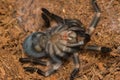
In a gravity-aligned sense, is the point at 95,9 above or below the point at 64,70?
above

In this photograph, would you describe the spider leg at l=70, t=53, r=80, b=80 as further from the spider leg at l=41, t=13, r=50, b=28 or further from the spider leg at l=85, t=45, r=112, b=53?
the spider leg at l=41, t=13, r=50, b=28

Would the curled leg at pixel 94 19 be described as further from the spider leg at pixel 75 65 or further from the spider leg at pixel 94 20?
the spider leg at pixel 75 65

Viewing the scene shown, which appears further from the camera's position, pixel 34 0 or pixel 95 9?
pixel 34 0

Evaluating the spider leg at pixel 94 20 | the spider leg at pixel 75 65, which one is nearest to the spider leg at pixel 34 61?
the spider leg at pixel 75 65

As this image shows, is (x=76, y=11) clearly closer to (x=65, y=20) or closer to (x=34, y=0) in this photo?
(x=65, y=20)

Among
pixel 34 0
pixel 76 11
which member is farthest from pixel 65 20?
pixel 34 0

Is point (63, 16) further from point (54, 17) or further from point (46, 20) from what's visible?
point (46, 20)

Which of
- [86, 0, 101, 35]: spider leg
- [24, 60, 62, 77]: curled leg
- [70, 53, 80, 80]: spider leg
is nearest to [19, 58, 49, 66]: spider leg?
[24, 60, 62, 77]: curled leg
